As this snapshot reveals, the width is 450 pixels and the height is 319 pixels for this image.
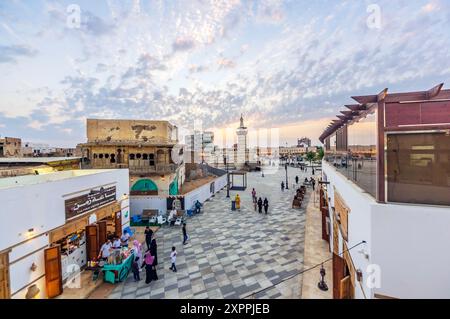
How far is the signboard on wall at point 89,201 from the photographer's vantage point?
930cm

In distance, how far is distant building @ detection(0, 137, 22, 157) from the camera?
3759cm

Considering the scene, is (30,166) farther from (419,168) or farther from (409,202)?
(419,168)

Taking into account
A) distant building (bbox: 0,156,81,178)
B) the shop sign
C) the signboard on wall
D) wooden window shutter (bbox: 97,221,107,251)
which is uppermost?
distant building (bbox: 0,156,81,178)

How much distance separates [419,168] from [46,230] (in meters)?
11.6

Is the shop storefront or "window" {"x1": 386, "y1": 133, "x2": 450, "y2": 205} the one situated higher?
"window" {"x1": 386, "y1": 133, "x2": 450, "y2": 205}

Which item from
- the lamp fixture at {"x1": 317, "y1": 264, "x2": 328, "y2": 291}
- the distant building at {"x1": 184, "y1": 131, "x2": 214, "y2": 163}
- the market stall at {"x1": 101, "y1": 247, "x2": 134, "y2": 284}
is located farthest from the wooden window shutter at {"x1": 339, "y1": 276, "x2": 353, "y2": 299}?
the distant building at {"x1": 184, "y1": 131, "x2": 214, "y2": 163}

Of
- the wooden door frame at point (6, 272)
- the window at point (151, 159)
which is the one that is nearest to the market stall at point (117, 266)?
the wooden door frame at point (6, 272)

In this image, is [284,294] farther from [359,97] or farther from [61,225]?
[61,225]

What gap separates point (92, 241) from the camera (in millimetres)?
10391

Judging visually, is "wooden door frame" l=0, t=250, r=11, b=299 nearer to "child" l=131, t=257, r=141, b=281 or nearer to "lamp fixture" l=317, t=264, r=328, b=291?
"child" l=131, t=257, r=141, b=281

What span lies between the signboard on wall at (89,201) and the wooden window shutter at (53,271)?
1.64 meters

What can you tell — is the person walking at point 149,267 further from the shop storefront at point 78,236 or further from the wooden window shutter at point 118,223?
the wooden window shutter at point 118,223
